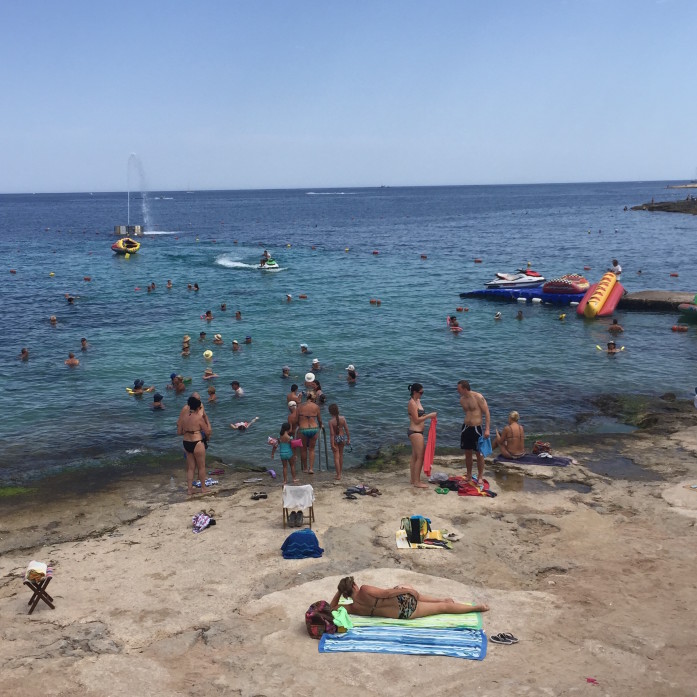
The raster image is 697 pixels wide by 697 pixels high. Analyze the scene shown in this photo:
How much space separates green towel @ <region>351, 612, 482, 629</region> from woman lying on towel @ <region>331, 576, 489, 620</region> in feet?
0.20

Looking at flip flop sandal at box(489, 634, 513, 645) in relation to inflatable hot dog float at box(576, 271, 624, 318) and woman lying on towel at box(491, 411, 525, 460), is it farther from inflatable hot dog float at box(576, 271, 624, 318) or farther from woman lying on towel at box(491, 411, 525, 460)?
inflatable hot dog float at box(576, 271, 624, 318)

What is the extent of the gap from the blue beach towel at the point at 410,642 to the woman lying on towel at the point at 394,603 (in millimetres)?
285

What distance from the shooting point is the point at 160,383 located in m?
26.3

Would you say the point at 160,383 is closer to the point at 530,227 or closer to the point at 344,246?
the point at 344,246

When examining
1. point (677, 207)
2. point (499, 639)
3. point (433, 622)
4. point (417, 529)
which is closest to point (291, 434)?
point (417, 529)

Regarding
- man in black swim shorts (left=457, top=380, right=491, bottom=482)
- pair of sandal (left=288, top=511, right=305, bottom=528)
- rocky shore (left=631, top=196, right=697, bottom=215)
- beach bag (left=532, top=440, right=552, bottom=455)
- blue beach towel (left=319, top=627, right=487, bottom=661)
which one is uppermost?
rocky shore (left=631, top=196, right=697, bottom=215)

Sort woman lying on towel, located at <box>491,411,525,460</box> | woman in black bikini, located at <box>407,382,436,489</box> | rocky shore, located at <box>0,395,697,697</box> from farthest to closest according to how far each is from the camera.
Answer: woman lying on towel, located at <box>491,411,525,460</box> → woman in black bikini, located at <box>407,382,436,489</box> → rocky shore, located at <box>0,395,697,697</box>

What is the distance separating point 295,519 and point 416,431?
3.57 m

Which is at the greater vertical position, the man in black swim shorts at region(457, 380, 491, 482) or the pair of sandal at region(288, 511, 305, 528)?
the man in black swim shorts at region(457, 380, 491, 482)

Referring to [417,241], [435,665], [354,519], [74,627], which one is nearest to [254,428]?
[354,519]

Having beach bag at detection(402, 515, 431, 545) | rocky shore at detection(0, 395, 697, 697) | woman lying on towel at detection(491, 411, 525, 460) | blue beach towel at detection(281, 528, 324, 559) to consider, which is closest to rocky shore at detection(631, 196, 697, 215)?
woman lying on towel at detection(491, 411, 525, 460)

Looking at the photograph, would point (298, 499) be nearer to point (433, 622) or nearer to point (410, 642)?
point (433, 622)

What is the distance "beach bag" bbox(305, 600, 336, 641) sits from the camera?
30.8 ft

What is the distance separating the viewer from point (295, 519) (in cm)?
1314
